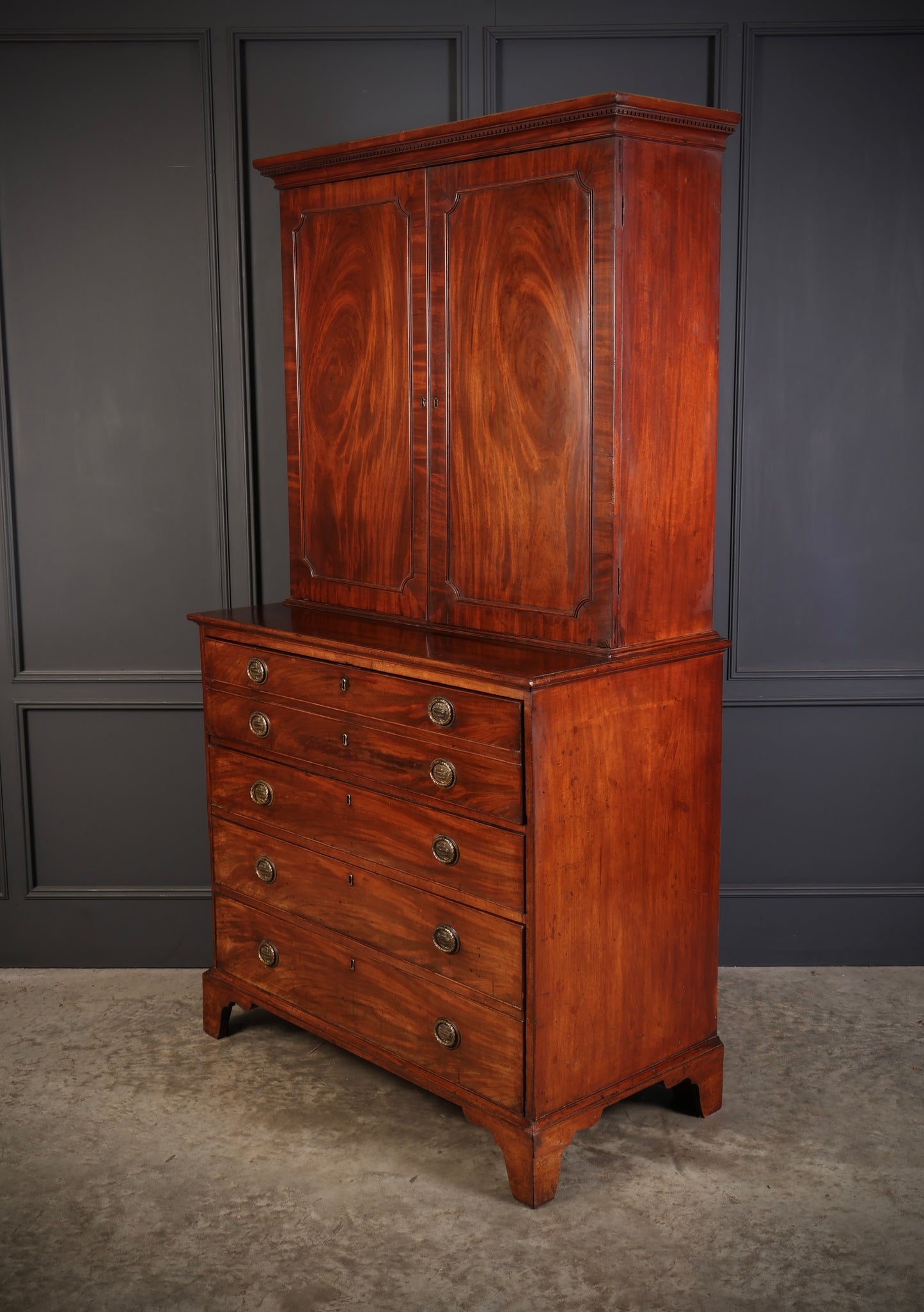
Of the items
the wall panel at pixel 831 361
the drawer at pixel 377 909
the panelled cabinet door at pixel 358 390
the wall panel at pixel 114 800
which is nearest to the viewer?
the drawer at pixel 377 909

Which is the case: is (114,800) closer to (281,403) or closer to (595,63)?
(281,403)

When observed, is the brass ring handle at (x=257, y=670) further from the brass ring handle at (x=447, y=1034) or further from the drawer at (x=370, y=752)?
the brass ring handle at (x=447, y=1034)

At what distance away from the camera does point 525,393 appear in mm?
2805

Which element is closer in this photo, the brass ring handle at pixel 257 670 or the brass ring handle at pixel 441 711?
the brass ring handle at pixel 441 711

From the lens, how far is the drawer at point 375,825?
2.69 meters

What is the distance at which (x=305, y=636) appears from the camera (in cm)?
305

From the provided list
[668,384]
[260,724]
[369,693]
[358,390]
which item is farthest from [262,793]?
[668,384]

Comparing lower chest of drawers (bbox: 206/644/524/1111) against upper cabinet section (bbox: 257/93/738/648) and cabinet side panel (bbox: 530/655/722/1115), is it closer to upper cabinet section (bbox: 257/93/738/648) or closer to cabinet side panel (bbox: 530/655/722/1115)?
cabinet side panel (bbox: 530/655/722/1115)

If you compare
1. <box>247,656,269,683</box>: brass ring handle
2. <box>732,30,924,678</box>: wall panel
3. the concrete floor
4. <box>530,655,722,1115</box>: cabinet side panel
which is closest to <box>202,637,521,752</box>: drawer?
<box>247,656,269,683</box>: brass ring handle

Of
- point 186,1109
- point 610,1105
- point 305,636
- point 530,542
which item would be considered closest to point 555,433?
point 530,542

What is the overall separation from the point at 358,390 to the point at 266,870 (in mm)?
1257

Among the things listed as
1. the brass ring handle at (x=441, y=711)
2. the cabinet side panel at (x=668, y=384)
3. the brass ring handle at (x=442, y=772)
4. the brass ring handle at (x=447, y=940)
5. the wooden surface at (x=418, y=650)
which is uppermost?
the cabinet side panel at (x=668, y=384)

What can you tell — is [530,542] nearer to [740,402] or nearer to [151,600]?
[740,402]

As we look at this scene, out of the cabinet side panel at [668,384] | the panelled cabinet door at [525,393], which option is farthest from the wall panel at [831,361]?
the panelled cabinet door at [525,393]
